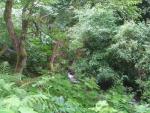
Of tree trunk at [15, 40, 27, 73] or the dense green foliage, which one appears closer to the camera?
tree trunk at [15, 40, 27, 73]

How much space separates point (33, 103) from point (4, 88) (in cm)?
76

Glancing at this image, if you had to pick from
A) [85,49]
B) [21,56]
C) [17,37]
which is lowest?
[85,49]

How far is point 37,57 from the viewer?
10.8 metres

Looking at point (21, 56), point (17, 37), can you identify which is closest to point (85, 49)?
point (21, 56)

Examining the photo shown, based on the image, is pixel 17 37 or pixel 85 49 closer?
pixel 17 37

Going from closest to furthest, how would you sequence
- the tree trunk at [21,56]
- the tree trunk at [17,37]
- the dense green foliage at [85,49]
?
the tree trunk at [17,37]
the tree trunk at [21,56]
the dense green foliage at [85,49]

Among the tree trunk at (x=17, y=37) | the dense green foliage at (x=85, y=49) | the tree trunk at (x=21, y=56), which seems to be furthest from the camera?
the dense green foliage at (x=85, y=49)

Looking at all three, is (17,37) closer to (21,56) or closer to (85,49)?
(21,56)

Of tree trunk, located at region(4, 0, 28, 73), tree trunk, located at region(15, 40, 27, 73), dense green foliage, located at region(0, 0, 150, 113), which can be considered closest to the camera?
tree trunk, located at region(4, 0, 28, 73)

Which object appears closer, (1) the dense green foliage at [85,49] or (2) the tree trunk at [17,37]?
(2) the tree trunk at [17,37]

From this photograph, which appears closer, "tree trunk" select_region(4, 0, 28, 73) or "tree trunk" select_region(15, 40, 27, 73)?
"tree trunk" select_region(4, 0, 28, 73)

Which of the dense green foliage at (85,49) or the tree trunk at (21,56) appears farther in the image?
the dense green foliage at (85,49)

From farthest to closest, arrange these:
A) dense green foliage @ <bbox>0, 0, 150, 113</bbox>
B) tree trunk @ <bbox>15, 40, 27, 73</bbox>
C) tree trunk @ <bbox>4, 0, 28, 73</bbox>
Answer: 1. dense green foliage @ <bbox>0, 0, 150, 113</bbox>
2. tree trunk @ <bbox>15, 40, 27, 73</bbox>
3. tree trunk @ <bbox>4, 0, 28, 73</bbox>

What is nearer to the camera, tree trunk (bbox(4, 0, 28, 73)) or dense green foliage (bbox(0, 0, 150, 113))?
tree trunk (bbox(4, 0, 28, 73))
